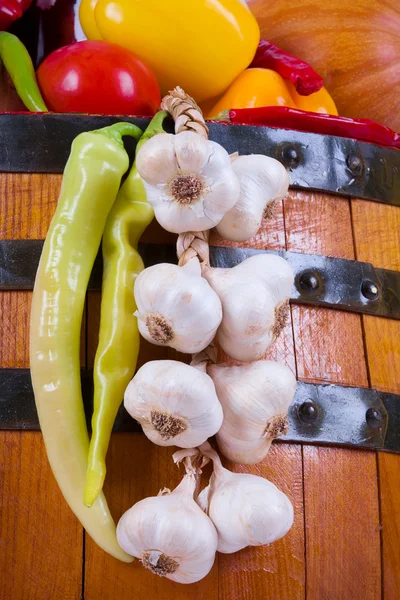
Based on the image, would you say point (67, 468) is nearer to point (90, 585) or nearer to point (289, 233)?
point (90, 585)

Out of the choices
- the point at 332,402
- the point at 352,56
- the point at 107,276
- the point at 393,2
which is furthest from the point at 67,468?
the point at 393,2

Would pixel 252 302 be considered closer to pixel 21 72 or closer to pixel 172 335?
pixel 172 335

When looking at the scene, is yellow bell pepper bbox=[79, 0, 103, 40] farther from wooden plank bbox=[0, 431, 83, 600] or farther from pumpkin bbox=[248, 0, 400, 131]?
wooden plank bbox=[0, 431, 83, 600]

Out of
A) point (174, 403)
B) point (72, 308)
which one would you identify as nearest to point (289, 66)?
point (72, 308)

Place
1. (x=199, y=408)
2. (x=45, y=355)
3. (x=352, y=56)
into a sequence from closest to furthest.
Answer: (x=199, y=408), (x=45, y=355), (x=352, y=56)

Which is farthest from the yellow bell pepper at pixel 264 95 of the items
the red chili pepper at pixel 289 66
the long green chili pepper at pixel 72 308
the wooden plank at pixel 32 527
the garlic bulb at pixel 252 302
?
the wooden plank at pixel 32 527

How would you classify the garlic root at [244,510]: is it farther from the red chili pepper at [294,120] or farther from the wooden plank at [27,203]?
the red chili pepper at [294,120]
